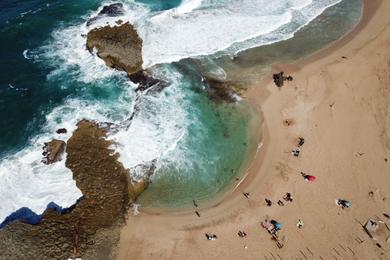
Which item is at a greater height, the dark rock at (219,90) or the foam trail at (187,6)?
the foam trail at (187,6)

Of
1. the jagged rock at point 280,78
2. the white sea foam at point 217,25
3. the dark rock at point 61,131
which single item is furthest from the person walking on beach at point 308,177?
the dark rock at point 61,131

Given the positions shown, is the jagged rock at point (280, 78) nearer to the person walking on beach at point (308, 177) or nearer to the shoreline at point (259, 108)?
the shoreline at point (259, 108)

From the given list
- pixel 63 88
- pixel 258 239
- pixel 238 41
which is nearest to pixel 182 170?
pixel 258 239

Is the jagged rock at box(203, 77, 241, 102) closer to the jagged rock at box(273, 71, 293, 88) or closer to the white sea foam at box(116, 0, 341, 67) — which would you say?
the jagged rock at box(273, 71, 293, 88)

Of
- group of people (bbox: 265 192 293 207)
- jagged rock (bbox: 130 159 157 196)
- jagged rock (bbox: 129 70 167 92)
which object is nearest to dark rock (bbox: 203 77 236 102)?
jagged rock (bbox: 129 70 167 92)

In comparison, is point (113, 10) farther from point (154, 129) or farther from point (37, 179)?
point (37, 179)

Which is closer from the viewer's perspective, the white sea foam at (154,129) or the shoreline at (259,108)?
the shoreline at (259,108)

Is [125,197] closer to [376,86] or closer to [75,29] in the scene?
[75,29]
